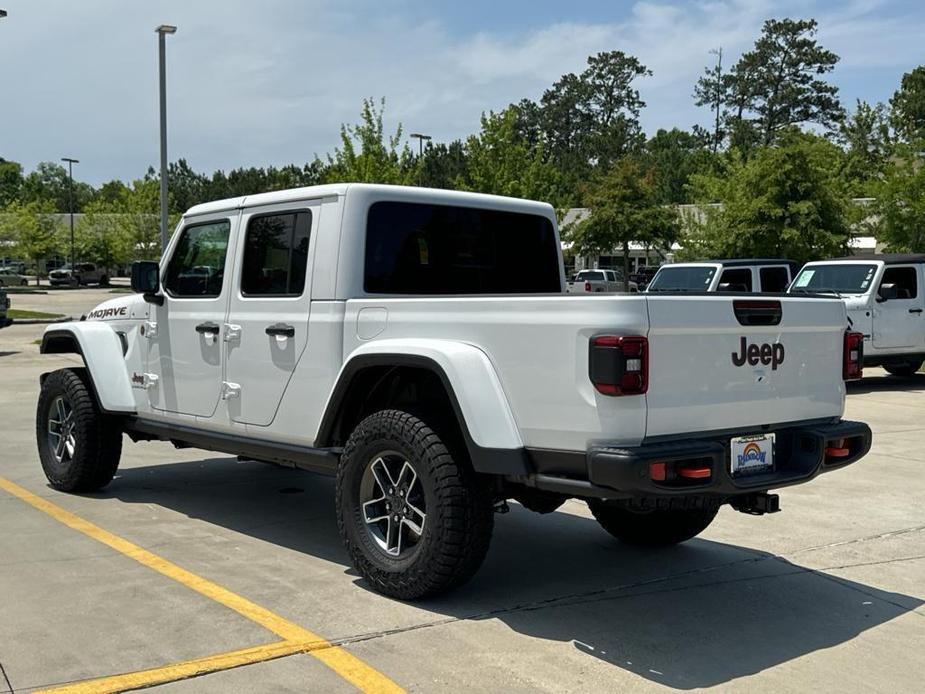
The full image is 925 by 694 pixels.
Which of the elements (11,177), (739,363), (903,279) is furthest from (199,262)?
(11,177)

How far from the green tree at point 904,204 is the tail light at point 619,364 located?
23.1 metres

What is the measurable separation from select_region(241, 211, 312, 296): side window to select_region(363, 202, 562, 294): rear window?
42 centimetres

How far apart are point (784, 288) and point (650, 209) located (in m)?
27.5

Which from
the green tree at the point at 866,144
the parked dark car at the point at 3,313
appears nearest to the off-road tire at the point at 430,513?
the parked dark car at the point at 3,313

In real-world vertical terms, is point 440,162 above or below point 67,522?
above

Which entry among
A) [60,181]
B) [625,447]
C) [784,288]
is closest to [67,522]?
[625,447]

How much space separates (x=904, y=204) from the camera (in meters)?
25.6

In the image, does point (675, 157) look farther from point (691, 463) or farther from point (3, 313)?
point (691, 463)

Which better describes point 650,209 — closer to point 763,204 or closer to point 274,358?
point 763,204

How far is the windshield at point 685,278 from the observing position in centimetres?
1736

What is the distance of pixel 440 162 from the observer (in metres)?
75.2

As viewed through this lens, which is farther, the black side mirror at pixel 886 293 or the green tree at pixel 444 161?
the green tree at pixel 444 161

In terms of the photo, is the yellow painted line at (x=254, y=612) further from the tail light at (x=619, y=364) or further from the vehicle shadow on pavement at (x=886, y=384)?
the vehicle shadow on pavement at (x=886, y=384)

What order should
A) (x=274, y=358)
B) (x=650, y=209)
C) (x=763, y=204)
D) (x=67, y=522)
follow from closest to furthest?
1. (x=274, y=358)
2. (x=67, y=522)
3. (x=763, y=204)
4. (x=650, y=209)
